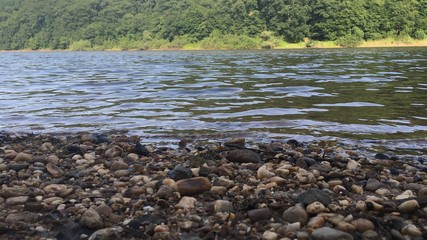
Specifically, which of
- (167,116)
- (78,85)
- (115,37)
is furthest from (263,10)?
(167,116)

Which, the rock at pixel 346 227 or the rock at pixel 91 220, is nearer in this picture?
the rock at pixel 346 227

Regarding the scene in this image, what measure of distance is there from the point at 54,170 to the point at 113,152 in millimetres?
1219

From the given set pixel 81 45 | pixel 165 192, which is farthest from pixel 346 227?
pixel 81 45

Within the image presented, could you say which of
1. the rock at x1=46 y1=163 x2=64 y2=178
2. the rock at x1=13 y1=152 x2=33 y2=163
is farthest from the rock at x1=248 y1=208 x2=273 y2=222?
the rock at x1=13 y1=152 x2=33 y2=163

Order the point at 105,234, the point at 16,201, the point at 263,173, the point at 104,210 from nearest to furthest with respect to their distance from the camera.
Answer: the point at 105,234
the point at 104,210
the point at 16,201
the point at 263,173

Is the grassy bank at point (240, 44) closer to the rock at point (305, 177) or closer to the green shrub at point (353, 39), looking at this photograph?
the green shrub at point (353, 39)

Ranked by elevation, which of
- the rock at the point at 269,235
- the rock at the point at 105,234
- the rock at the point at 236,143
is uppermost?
the rock at the point at 105,234

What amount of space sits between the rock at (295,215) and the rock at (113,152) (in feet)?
11.5

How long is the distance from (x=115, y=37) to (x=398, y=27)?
87.9 meters

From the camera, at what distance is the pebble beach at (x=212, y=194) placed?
3754mm

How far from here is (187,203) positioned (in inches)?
171

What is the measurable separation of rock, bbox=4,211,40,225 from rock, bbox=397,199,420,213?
3494mm

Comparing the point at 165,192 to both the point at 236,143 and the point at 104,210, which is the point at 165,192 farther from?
the point at 236,143

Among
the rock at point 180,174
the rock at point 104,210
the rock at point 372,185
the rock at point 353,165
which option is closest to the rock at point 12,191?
the rock at point 104,210
